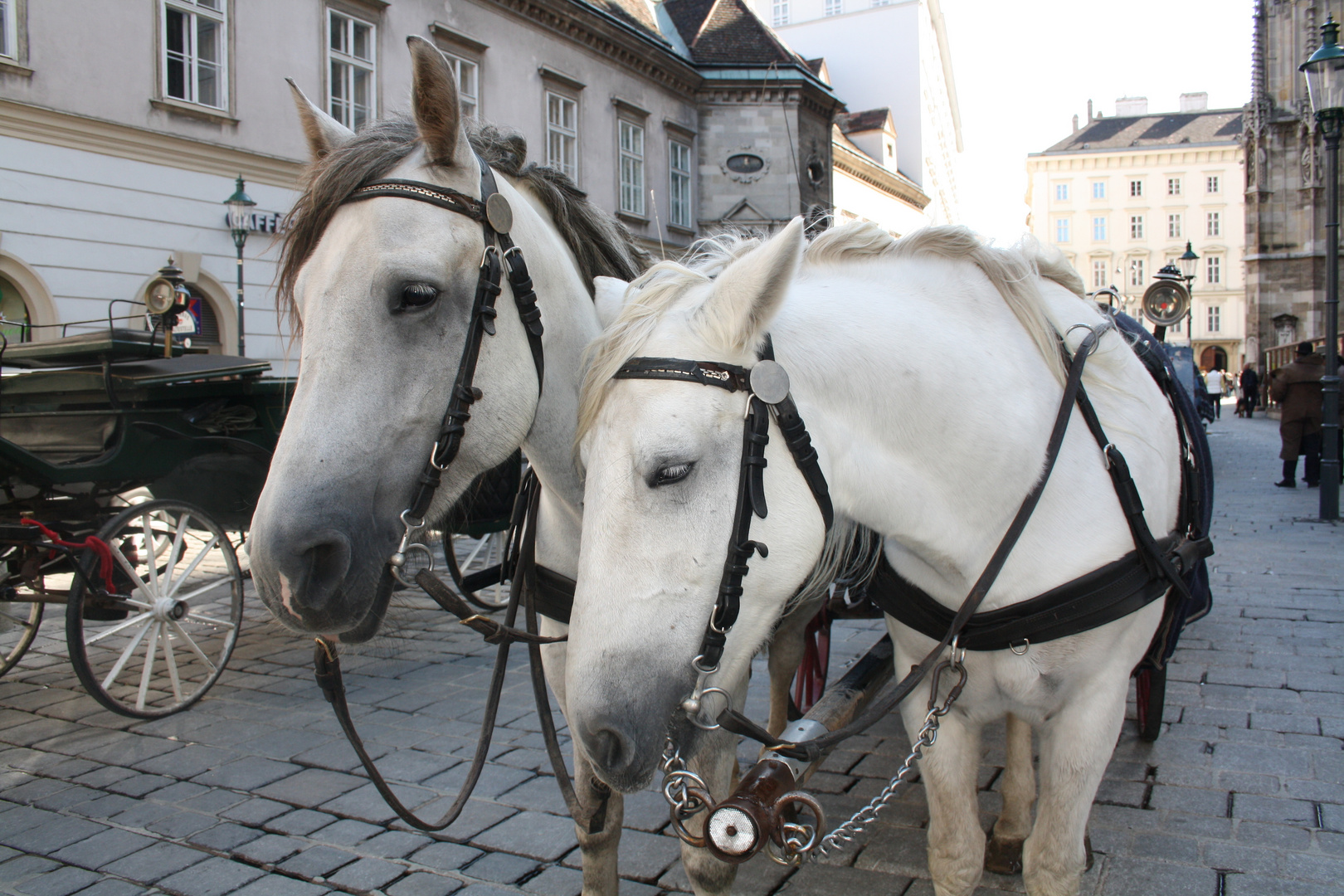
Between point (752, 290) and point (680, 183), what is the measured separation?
66.1 ft

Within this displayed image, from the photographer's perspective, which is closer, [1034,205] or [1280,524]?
[1280,524]

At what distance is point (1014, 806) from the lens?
2.64 meters

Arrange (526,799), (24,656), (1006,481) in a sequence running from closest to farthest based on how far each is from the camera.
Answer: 1. (1006,481)
2. (526,799)
3. (24,656)

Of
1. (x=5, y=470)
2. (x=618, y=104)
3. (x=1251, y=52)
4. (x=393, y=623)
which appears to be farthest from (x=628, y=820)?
(x=1251, y=52)

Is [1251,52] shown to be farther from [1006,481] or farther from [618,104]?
[1006,481]

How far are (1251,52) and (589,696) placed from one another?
44.8 meters

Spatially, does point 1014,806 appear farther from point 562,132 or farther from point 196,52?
point 562,132

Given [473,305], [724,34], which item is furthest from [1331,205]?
[724,34]

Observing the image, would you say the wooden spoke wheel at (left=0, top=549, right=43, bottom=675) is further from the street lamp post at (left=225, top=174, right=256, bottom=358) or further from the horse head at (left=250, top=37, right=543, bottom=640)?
the street lamp post at (left=225, top=174, right=256, bottom=358)

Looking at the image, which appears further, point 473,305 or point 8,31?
point 8,31

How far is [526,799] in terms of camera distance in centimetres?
310

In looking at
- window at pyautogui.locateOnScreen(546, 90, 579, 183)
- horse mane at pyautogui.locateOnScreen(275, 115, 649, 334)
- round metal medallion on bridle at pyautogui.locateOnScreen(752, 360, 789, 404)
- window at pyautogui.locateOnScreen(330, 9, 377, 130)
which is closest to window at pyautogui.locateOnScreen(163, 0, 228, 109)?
window at pyautogui.locateOnScreen(330, 9, 377, 130)

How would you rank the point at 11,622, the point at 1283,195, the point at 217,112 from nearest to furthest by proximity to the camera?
the point at 11,622
the point at 217,112
the point at 1283,195

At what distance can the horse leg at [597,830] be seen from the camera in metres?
2.11
